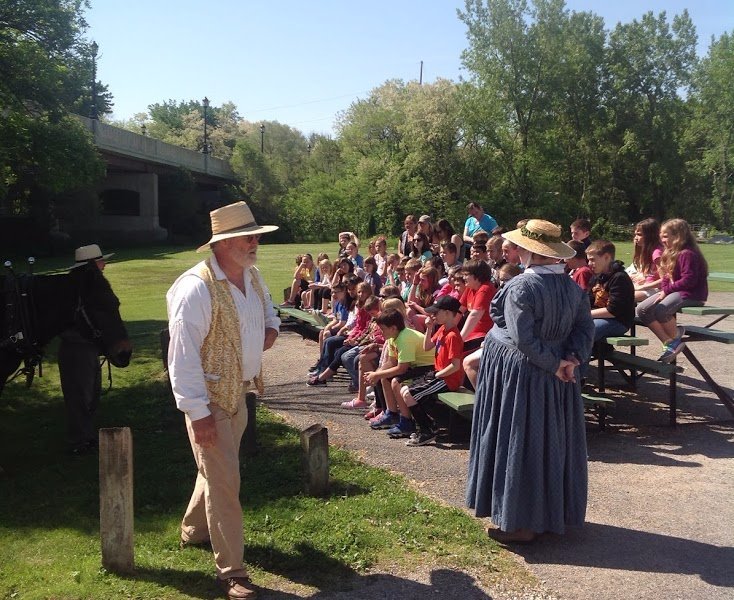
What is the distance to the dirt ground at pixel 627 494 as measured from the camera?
4195mm

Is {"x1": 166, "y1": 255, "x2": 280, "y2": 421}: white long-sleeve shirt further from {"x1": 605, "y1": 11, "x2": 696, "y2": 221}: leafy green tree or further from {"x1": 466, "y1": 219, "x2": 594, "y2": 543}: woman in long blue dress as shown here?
{"x1": 605, "y1": 11, "x2": 696, "y2": 221}: leafy green tree

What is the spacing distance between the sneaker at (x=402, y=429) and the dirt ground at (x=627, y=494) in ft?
0.42

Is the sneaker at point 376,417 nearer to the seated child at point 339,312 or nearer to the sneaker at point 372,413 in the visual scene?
the sneaker at point 372,413

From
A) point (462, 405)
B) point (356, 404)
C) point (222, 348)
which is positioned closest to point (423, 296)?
point (356, 404)

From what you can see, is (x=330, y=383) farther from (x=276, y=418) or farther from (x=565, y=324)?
(x=565, y=324)

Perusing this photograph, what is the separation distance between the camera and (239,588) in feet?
13.0

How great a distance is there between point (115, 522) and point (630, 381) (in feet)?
21.1

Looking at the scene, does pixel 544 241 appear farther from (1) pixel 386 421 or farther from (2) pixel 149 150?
(2) pixel 149 150

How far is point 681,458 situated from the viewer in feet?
21.1

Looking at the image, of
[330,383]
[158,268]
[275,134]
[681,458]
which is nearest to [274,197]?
[275,134]

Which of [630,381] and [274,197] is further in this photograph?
[274,197]

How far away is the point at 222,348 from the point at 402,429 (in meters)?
3.63

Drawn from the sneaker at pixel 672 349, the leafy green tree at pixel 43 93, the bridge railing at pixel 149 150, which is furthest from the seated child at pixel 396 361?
the bridge railing at pixel 149 150

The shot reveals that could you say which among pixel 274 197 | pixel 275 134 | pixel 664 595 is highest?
pixel 275 134
